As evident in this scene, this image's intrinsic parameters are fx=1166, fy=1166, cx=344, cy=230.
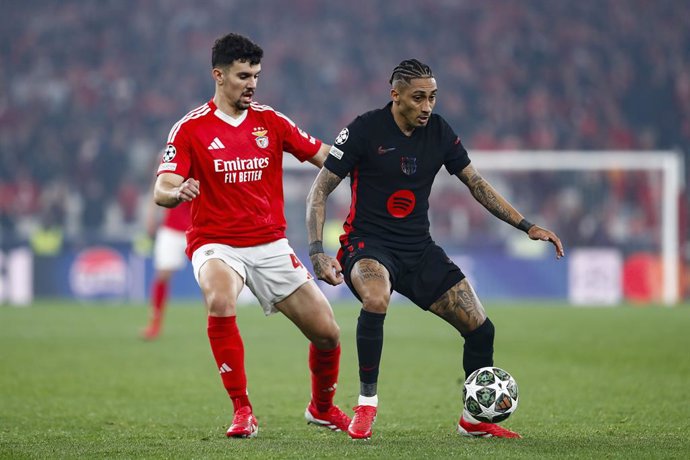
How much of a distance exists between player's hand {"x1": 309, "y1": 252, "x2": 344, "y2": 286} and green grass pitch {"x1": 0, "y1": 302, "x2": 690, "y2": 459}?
2.78 ft

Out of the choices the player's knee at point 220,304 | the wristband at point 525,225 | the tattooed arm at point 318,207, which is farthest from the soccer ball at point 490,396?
the player's knee at point 220,304

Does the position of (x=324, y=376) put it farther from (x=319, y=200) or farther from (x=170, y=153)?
(x=170, y=153)

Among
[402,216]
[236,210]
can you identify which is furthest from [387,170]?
[236,210]

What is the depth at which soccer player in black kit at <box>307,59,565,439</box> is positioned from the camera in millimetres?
6305

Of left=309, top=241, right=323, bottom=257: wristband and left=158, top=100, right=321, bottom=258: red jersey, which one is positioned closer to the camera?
left=309, top=241, right=323, bottom=257: wristband

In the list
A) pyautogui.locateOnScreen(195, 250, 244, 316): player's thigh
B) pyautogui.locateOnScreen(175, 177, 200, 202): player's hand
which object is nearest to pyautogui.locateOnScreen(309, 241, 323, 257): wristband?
pyautogui.locateOnScreen(195, 250, 244, 316): player's thigh

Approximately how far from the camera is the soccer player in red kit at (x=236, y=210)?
6324 millimetres

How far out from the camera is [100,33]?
98.5 ft

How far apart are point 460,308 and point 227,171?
1.49 metres

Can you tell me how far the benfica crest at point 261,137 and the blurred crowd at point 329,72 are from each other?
1846 cm

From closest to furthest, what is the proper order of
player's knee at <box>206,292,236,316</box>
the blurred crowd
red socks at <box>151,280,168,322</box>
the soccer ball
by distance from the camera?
the soccer ball < player's knee at <box>206,292,236,316</box> < red socks at <box>151,280,168,322</box> < the blurred crowd

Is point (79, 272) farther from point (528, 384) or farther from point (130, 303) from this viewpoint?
point (528, 384)

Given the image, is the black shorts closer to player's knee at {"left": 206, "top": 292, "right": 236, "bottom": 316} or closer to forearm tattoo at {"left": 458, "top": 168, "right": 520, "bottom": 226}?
forearm tattoo at {"left": 458, "top": 168, "right": 520, "bottom": 226}

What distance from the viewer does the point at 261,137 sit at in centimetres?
659
